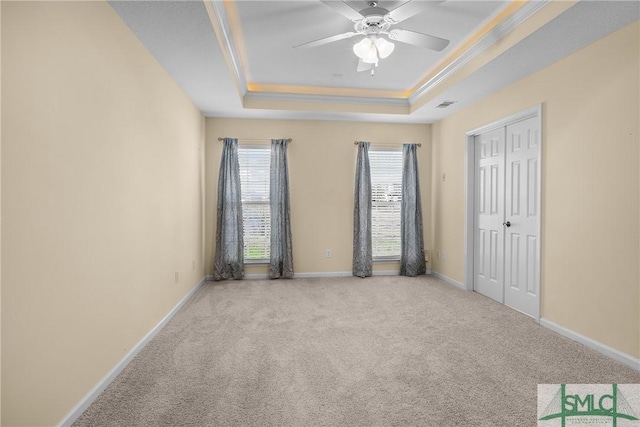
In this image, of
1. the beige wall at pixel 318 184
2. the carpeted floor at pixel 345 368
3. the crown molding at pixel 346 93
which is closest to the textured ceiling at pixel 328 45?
the crown molding at pixel 346 93

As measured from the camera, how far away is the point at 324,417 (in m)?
1.85

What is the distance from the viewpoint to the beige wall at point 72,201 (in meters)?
1.43

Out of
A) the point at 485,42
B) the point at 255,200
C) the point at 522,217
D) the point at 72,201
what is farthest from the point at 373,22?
the point at 255,200

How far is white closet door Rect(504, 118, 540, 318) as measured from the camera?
3.42 meters

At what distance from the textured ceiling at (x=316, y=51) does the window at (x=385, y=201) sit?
836 mm

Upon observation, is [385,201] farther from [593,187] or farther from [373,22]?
[373,22]

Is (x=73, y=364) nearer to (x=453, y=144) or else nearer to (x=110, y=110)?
(x=110, y=110)

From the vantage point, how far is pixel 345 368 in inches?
94.2

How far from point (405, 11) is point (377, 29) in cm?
31

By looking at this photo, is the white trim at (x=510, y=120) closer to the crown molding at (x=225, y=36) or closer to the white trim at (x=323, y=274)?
the white trim at (x=323, y=274)

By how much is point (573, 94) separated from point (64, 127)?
12.3ft

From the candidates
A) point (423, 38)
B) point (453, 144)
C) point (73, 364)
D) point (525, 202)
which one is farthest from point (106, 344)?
point (453, 144)

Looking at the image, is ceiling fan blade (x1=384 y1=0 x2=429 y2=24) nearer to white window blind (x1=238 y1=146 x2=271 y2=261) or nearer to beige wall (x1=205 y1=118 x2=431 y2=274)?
beige wall (x1=205 y1=118 x2=431 y2=274)

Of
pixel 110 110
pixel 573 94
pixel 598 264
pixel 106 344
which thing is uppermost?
pixel 573 94
